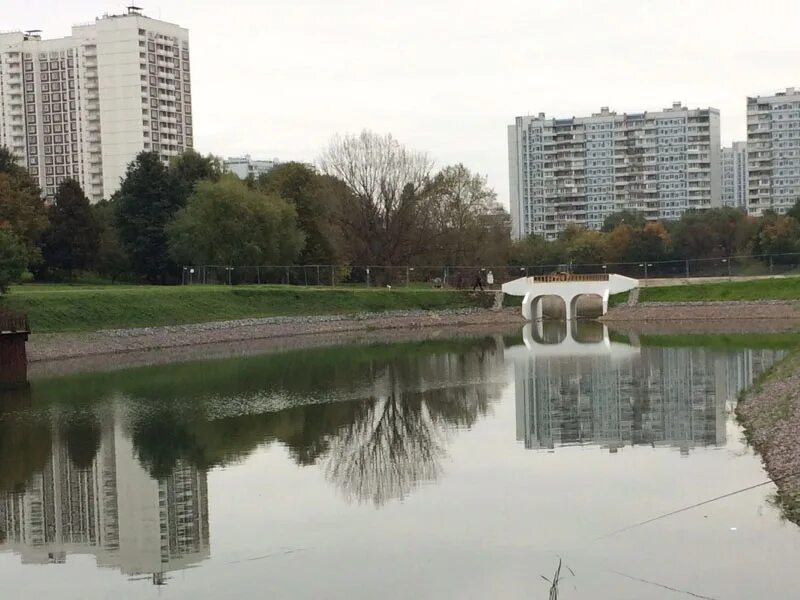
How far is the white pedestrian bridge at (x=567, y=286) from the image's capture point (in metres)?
68.4

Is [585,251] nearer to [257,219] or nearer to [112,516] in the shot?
[257,219]

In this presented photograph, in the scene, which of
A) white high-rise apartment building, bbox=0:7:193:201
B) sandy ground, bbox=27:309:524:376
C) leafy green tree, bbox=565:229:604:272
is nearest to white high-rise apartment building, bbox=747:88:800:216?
leafy green tree, bbox=565:229:604:272

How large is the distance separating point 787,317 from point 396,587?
51.4m

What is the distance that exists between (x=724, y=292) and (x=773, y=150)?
71.1 meters

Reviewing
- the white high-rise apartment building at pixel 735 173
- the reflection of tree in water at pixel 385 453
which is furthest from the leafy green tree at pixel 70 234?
the white high-rise apartment building at pixel 735 173

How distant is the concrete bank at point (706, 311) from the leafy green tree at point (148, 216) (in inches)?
1222

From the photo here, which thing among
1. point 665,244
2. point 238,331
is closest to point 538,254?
point 665,244

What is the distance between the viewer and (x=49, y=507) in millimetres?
18141

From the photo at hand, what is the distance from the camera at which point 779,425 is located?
20344 millimetres

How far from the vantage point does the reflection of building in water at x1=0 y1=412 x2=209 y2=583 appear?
49.7 feet

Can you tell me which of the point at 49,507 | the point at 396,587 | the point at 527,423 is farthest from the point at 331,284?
the point at 396,587

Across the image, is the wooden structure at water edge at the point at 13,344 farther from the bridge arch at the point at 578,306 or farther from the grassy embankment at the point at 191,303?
the bridge arch at the point at 578,306

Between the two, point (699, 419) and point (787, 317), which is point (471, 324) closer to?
point (787, 317)

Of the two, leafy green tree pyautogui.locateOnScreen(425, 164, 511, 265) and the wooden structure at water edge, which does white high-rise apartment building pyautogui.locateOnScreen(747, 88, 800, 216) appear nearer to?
leafy green tree pyautogui.locateOnScreen(425, 164, 511, 265)
